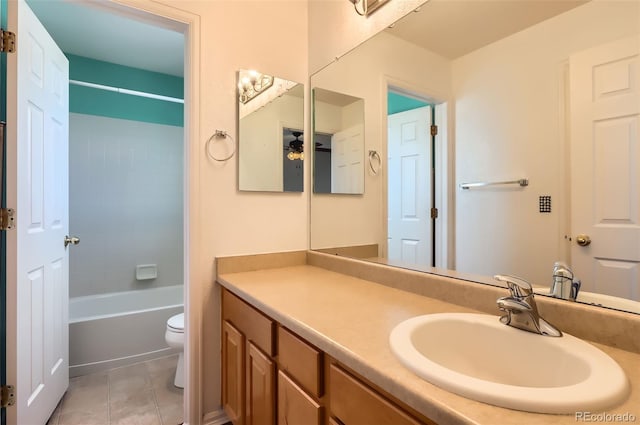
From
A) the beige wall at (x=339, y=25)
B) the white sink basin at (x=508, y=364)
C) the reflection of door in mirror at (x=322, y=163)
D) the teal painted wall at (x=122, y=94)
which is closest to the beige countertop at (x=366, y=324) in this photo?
the white sink basin at (x=508, y=364)

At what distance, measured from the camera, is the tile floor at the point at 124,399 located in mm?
1686

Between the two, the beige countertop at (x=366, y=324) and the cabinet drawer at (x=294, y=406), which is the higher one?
the beige countertop at (x=366, y=324)

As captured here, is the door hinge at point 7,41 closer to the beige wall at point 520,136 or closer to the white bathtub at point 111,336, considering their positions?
the white bathtub at point 111,336

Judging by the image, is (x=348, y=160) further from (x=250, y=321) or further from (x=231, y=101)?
(x=250, y=321)

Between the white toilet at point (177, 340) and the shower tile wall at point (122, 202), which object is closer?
the white toilet at point (177, 340)

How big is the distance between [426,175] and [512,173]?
35 cm

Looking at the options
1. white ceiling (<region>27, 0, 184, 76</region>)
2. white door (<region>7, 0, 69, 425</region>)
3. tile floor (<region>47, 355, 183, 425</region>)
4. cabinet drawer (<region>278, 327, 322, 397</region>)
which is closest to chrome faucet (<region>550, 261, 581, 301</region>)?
cabinet drawer (<region>278, 327, 322, 397</region>)

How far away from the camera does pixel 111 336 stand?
2250 millimetres

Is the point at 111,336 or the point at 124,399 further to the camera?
the point at 111,336

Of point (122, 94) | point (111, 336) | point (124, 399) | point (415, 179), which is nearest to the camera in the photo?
point (415, 179)

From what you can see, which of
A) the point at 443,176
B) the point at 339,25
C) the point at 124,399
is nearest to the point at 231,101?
the point at 339,25

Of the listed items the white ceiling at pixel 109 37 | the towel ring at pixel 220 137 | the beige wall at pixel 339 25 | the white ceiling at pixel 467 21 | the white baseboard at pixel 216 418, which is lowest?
the white baseboard at pixel 216 418

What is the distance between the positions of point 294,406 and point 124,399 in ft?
4.99

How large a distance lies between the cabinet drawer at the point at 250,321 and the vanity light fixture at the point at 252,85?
1001 millimetres
